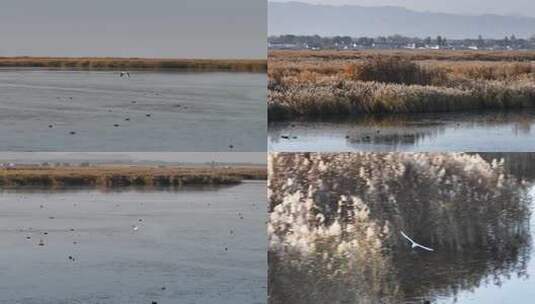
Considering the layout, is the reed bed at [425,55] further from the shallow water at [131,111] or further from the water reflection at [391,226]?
the water reflection at [391,226]

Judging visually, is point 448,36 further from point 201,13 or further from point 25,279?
point 25,279

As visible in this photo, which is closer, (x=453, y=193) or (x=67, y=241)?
(x=67, y=241)

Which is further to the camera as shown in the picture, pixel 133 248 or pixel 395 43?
pixel 395 43

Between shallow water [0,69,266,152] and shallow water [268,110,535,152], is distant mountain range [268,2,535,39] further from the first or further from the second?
shallow water [268,110,535,152]

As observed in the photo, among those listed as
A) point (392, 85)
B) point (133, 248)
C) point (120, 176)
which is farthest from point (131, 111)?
point (392, 85)

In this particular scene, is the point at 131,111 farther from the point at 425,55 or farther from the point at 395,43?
the point at 425,55

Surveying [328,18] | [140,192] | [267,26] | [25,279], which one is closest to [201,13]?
[267,26]
